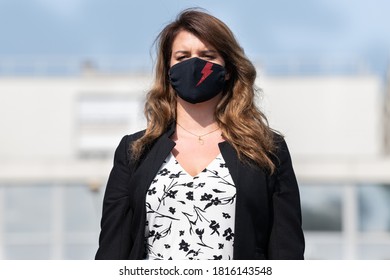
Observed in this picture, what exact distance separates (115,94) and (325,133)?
9.19 m

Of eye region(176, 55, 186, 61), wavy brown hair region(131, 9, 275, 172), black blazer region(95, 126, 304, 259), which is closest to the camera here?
black blazer region(95, 126, 304, 259)

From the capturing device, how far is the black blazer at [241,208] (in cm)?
A: 435

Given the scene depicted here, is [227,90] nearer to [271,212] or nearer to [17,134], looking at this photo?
[271,212]

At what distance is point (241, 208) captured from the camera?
4328 mm

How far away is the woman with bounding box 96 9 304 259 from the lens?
4355 millimetres

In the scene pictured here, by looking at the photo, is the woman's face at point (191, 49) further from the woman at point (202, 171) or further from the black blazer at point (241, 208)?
the black blazer at point (241, 208)

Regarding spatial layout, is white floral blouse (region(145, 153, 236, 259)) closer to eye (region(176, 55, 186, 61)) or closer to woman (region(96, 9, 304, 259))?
woman (region(96, 9, 304, 259))

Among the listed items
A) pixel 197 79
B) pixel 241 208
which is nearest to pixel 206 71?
pixel 197 79

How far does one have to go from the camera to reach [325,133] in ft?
167

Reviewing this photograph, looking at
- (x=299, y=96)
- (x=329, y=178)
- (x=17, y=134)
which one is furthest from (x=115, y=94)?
(x=329, y=178)

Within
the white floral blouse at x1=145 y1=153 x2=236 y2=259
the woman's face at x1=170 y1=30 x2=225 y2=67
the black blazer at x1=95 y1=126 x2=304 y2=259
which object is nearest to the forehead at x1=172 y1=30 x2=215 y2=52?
the woman's face at x1=170 y1=30 x2=225 y2=67

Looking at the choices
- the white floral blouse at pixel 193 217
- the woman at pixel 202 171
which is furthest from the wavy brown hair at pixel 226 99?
the white floral blouse at pixel 193 217

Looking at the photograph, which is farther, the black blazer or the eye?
the eye

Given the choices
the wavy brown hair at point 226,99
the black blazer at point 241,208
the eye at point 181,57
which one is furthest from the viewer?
the eye at point 181,57
